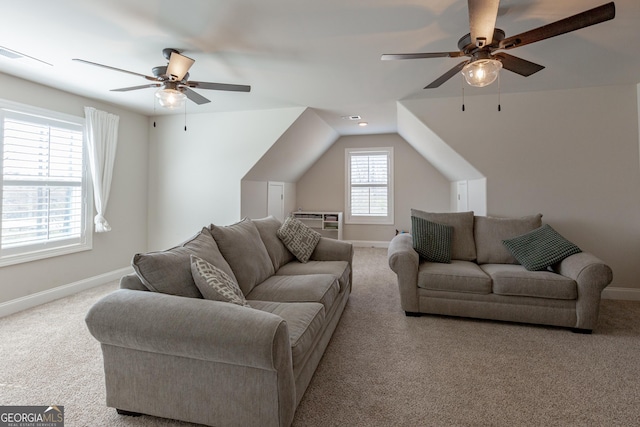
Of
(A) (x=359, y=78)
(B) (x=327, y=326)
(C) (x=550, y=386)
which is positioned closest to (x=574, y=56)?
(A) (x=359, y=78)

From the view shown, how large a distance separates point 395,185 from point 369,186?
536 millimetres

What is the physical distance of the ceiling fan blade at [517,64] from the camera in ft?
6.73

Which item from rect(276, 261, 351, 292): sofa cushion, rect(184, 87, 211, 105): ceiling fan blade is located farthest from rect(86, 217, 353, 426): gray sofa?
rect(184, 87, 211, 105): ceiling fan blade

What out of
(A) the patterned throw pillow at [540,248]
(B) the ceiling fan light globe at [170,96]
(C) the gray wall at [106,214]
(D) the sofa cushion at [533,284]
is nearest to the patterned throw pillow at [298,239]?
(B) the ceiling fan light globe at [170,96]

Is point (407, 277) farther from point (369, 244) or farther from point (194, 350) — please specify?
point (369, 244)

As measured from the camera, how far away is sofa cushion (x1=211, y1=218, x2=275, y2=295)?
2254 mm

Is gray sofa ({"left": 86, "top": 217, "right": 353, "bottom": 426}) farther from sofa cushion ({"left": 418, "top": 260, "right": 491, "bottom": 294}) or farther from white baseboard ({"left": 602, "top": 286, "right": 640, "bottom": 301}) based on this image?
white baseboard ({"left": 602, "top": 286, "right": 640, "bottom": 301})

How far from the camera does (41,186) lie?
3.34 meters

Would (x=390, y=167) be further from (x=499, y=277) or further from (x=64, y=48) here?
(x=64, y=48)

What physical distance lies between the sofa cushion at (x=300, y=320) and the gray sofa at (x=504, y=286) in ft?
4.21

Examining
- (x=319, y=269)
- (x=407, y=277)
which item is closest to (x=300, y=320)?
(x=319, y=269)

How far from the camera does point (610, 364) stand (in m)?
2.09

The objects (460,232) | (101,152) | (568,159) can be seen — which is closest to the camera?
(460,232)

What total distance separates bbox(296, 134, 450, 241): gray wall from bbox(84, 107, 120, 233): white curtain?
361 centimetres
